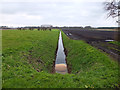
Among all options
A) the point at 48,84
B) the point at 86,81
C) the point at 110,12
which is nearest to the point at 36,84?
the point at 48,84

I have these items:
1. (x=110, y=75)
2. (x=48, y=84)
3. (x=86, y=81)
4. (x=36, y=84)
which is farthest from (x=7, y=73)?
(x=110, y=75)

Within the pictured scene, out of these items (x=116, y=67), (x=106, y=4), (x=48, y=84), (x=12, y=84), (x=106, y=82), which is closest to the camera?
(x=12, y=84)

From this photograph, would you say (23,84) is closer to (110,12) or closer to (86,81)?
(86,81)

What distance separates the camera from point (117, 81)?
8.09m

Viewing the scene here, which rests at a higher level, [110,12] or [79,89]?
[110,12]

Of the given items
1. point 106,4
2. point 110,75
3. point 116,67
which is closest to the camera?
point 110,75

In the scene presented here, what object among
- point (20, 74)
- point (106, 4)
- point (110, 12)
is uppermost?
point (106, 4)

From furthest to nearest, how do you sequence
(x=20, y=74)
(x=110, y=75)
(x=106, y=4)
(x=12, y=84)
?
(x=106, y=4) < (x=110, y=75) < (x=20, y=74) < (x=12, y=84)

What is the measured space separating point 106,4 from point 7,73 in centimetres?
1870

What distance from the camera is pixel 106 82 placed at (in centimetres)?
786

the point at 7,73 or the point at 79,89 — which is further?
the point at 7,73

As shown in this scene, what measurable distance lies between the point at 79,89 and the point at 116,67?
571 cm

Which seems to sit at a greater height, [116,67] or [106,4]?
[106,4]

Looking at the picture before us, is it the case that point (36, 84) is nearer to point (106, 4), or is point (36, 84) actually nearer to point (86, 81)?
point (86, 81)
